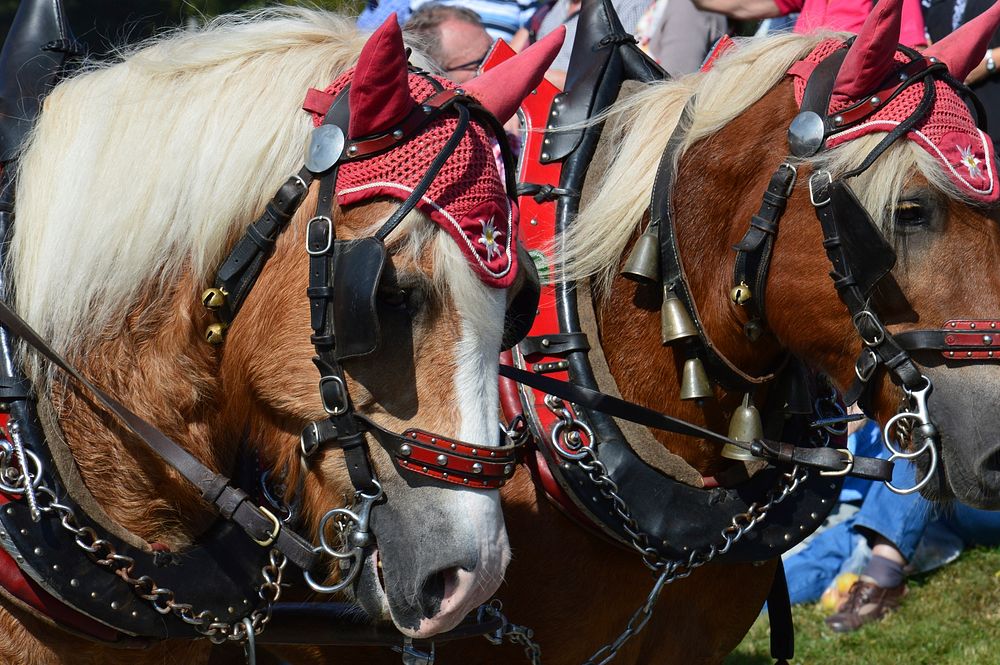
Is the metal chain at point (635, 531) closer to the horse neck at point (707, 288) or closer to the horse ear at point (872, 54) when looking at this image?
the horse neck at point (707, 288)

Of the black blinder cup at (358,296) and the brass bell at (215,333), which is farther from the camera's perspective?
the brass bell at (215,333)

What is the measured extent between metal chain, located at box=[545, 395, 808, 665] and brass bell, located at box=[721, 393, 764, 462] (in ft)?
0.45

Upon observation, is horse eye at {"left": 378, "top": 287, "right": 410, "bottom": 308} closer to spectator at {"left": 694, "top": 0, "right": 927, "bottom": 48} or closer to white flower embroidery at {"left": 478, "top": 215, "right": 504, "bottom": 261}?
white flower embroidery at {"left": 478, "top": 215, "right": 504, "bottom": 261}

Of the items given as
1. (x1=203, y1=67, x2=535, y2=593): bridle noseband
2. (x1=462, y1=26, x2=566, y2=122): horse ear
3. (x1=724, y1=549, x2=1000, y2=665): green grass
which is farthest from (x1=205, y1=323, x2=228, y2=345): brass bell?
(x1=724, y1=549, x2=1000, y2=665): green grass

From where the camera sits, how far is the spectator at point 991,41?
4062 millimetres

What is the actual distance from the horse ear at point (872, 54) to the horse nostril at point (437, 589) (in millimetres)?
1279

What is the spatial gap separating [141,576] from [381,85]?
0.84 metres

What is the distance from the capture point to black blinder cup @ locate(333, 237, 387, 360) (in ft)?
5.39

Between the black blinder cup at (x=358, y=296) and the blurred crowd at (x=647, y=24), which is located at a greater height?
the black blinder cup at (x=358, y=296)

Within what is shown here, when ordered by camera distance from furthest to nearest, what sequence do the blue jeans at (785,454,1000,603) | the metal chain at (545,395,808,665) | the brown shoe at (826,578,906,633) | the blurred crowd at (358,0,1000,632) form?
the blue jeans at (785,454,1000,603) → the brown shoe at (826,578,906,633) → the blurred crowd at (358,0,1000,632) → the metal chain at (545,395,808,665)

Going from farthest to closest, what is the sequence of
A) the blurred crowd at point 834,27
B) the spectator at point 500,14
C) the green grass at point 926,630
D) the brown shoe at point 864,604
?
the brown shoe at point 864,604 → the spectator at point 500,14 → the green grass at point 926,630 → the blurred crowd at point 834,27

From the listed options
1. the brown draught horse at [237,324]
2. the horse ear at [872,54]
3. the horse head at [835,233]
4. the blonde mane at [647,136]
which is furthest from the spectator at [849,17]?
the brown draught horse at [237,324]

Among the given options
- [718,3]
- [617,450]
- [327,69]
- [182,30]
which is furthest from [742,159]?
[718,3]

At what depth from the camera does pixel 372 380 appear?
5.65 ft
